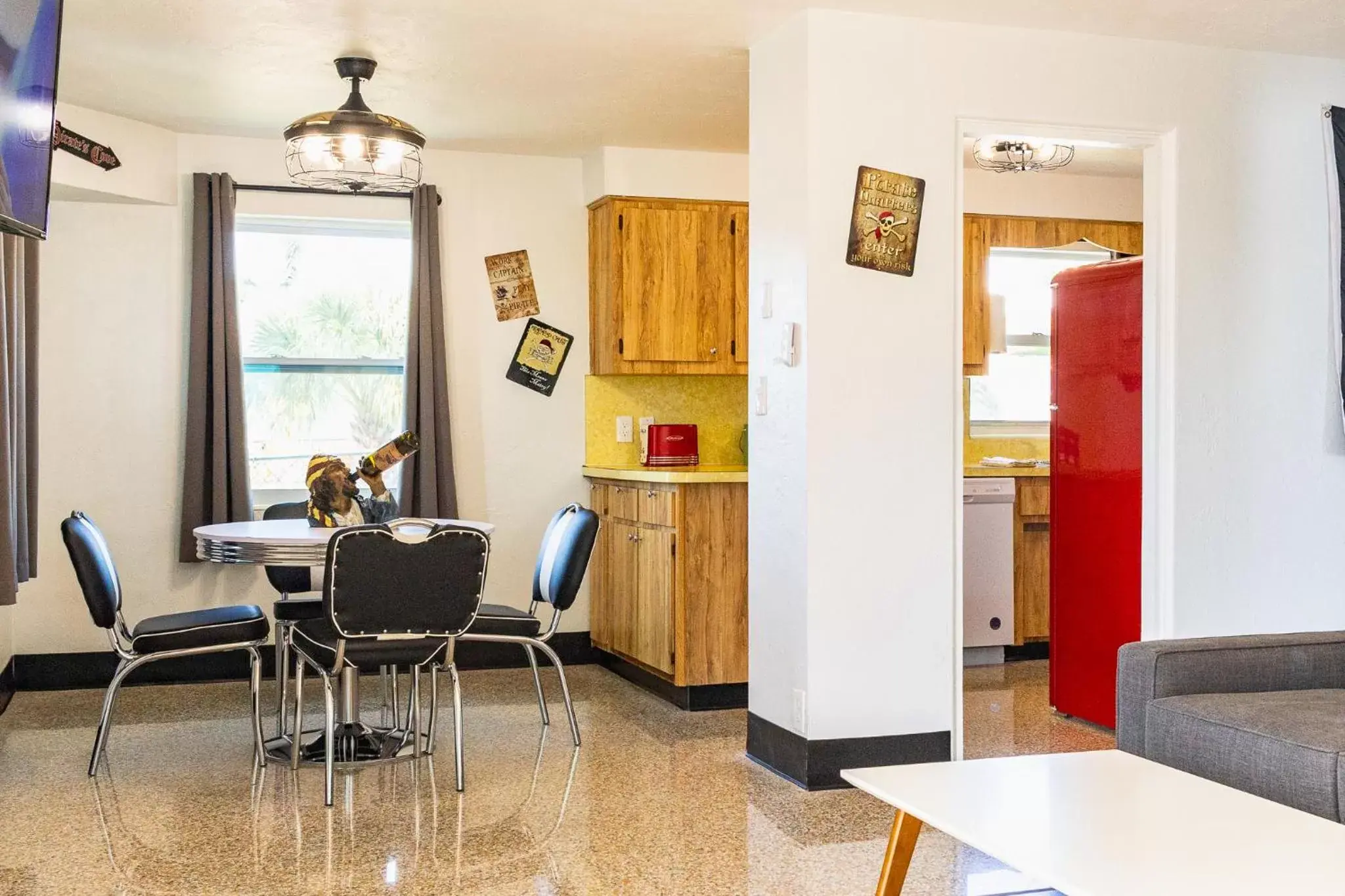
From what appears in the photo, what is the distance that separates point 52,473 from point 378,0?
116 inches

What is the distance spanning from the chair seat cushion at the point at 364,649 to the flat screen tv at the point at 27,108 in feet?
6.03

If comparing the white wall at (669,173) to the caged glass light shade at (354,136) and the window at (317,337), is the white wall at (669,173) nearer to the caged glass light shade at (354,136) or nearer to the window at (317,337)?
the window at (317,337)

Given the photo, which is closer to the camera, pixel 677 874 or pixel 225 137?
pixel 677 874

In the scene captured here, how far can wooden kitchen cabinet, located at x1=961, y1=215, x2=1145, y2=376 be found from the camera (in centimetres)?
661

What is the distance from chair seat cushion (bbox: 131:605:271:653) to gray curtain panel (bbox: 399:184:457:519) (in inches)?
62.3

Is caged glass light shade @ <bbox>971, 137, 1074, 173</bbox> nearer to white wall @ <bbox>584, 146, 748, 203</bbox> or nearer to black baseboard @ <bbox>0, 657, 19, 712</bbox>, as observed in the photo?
white wall @ <bbox>584, 146, 748, 203</bbox>

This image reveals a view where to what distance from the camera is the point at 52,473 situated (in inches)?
226

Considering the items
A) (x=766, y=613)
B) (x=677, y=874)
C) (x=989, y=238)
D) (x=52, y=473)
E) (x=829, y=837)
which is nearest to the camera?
(x=677, y=874)

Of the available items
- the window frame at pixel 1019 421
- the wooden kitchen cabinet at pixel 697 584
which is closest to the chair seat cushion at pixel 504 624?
the wooden kitchen cabinet at pixel 697 584

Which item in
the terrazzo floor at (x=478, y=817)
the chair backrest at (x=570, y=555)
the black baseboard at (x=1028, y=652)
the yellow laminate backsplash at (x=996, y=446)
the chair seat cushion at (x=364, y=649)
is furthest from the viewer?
the yellow laminate backsplash at (x=996, y=446)

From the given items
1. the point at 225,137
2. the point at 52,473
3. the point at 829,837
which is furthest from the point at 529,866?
the point at 225,137

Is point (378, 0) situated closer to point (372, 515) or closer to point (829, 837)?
point (372, 515)

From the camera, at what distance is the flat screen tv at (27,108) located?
201 cm

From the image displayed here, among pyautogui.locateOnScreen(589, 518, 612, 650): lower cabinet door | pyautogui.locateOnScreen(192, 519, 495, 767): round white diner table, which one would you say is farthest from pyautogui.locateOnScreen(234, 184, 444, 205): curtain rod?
pyautogui.locateOnScreen(192, 519, 495, 767): round white diner table
